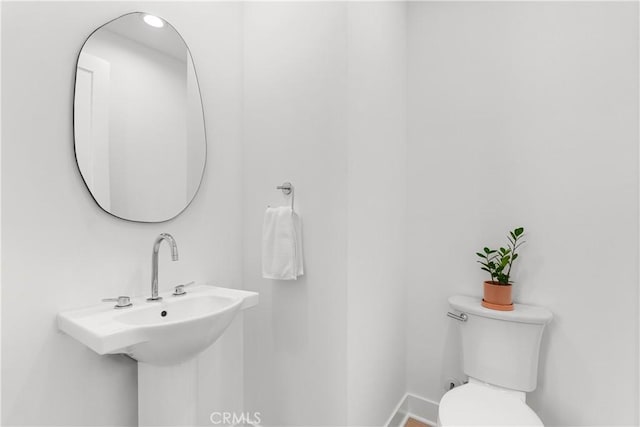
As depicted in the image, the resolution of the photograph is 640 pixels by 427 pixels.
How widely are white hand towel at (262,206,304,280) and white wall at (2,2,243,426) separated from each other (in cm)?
33

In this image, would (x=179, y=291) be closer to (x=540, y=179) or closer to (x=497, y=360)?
(x=497, y=360)

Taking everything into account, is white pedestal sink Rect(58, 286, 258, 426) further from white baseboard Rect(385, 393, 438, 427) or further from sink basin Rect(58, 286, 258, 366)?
white baseboard Rect(385, 393, 438, 427)

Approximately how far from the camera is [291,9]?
1.44 meters

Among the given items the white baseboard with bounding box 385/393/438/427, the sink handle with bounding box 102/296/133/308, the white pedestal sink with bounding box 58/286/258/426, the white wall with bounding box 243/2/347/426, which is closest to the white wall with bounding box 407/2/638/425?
the white baseboard with bounding box 385/393/438/427

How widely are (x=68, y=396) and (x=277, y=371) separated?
75 cm

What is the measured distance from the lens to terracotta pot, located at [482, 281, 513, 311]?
140cm

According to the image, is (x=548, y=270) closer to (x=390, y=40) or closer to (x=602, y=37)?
(x=602, y=37)

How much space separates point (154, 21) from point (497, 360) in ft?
6.35

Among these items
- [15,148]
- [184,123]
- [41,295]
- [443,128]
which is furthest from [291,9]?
[41,295]

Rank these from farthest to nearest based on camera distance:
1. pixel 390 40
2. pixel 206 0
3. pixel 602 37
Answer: pixel 390 40 → pixel 206 0 → pixel 602 37

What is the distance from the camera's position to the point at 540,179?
1463mm

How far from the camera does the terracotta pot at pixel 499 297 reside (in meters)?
1.40

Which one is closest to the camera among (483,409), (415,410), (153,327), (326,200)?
(153,327)

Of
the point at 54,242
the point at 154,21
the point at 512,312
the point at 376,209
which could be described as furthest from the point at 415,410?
the point at 154,21
